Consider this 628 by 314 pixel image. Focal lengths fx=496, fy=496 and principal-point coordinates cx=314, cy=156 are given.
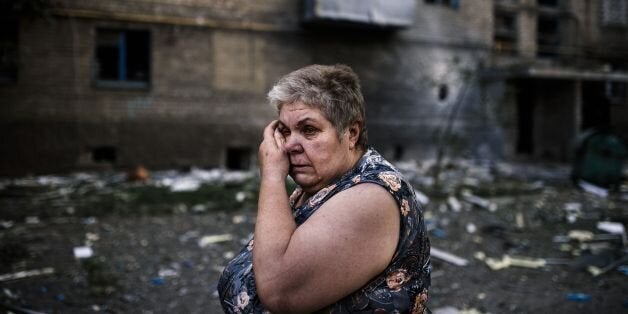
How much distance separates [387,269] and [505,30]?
60.4 ft

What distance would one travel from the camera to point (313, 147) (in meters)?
1.84

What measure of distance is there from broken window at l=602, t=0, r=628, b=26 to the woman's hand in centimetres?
2110

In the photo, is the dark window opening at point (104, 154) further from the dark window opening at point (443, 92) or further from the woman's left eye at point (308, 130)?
the woman's left eye at point (308, 130)

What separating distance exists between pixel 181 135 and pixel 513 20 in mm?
12621

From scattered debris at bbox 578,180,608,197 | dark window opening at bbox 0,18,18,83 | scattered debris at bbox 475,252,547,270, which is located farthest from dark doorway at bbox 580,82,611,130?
dark window opening at bbox 0,18,18,83

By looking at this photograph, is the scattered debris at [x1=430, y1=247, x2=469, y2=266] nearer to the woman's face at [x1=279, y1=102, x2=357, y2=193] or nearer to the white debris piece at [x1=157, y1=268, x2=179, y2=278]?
the white debris piece at [x1=157, y1=268, x2=179, y2=278]

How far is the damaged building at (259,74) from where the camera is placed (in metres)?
11.8

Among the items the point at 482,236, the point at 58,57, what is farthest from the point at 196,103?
the point at 482,236

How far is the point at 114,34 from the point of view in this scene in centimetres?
1242

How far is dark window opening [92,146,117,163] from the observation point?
12398mm

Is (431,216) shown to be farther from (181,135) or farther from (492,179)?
(181,135)

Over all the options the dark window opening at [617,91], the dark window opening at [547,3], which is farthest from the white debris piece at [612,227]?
the dark window opening at [547,3]

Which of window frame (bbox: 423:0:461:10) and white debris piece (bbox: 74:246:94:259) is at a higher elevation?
window frame (bbox: 423:0:461:10)

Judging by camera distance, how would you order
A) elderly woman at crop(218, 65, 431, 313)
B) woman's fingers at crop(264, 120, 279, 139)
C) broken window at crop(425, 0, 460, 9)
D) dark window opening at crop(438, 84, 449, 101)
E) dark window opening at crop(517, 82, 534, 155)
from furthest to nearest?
dark window opening at crop(517, 82, 534, 155), broken window at crop(425, 0, 460, 9), dark window opening at crop(438, 84, 449, 101), woman's fingers at crop(264, 120, 279, 139), elderly woman at crop(218, 65, 431, 313)
